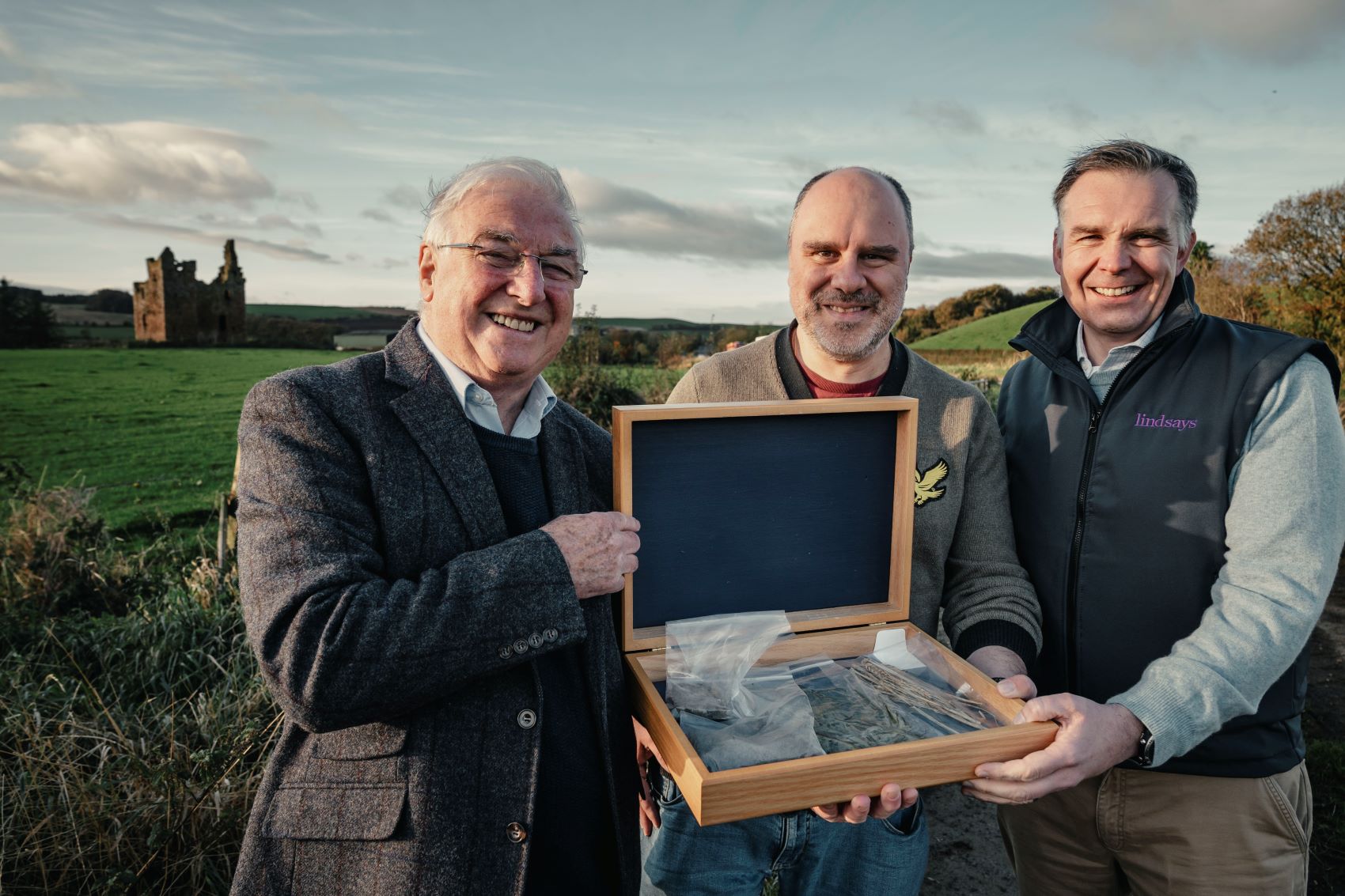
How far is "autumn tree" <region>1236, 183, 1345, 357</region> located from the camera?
21.4m

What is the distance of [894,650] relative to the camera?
2.66 metres

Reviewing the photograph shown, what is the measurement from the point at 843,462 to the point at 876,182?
1.12 meters

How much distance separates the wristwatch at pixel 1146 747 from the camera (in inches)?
83.5

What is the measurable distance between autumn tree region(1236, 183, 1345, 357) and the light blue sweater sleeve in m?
24.3

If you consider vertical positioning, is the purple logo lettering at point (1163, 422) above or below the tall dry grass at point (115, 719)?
above

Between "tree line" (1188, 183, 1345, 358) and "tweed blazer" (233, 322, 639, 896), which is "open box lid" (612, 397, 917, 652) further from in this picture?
"tree line" (1188, 183, 1345, 358)

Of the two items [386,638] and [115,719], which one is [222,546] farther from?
[386,638]

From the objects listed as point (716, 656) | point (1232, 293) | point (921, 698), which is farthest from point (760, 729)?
point (1232, 293)

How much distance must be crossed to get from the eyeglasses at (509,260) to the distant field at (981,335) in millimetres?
37112

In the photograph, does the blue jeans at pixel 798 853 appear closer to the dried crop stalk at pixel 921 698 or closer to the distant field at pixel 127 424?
the dried crop stalk at pixel 921 698

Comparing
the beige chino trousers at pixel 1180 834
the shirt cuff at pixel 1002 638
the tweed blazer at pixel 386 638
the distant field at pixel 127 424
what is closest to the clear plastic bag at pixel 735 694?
the tweed blazer at pixel 386 638

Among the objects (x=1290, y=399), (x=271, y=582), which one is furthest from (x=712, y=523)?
(x=1290, y=399)

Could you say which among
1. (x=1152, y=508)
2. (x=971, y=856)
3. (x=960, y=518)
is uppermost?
(x=1152, y=508)

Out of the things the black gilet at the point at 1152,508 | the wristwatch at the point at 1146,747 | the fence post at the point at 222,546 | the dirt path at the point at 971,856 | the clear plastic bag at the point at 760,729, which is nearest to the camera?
the clear plastic bag at the point at 760,729
